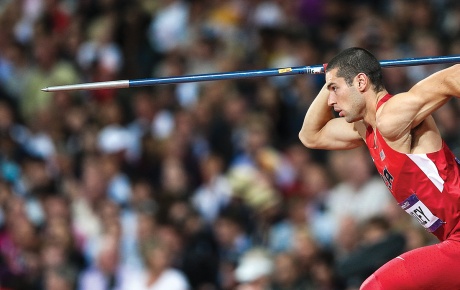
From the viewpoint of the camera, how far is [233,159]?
1157 centimetres

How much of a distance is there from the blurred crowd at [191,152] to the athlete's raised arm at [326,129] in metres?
1.60

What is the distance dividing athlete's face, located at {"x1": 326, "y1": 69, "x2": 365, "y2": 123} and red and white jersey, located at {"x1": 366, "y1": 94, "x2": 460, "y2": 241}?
0.14 metres

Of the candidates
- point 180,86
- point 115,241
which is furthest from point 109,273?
point 180,86

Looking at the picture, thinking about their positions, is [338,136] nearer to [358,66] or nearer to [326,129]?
[326,129]

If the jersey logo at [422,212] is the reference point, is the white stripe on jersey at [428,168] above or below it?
above

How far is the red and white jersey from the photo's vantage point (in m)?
6.02

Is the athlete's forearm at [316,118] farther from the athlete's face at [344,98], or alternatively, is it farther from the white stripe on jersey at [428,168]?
the white stripe on jersey at [428,168]

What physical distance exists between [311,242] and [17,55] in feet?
19.9

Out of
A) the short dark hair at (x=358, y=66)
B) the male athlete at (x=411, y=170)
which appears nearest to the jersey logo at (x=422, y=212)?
the male athlete at (x=411, y=170)

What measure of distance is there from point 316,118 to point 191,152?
512 centimetres

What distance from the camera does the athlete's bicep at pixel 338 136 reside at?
676 centimetres

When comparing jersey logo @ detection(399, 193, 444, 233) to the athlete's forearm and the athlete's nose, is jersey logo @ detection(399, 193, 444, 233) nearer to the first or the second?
the athlete's nose

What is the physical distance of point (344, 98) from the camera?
6.15 metres

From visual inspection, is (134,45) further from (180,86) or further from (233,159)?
(233,159)
